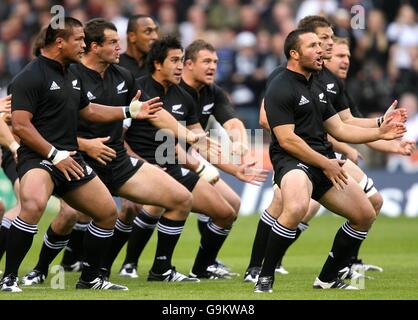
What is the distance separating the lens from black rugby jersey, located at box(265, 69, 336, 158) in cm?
1017

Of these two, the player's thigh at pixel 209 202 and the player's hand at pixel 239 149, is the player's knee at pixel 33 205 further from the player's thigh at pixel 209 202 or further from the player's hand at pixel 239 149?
the player's hand at pixel 239 149

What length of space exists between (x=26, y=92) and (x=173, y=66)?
2702 millimetres

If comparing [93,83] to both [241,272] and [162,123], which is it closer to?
[162,123]

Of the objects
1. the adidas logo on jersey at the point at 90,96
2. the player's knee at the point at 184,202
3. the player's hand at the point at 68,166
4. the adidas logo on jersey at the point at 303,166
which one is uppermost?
the adidas logo on jersey at the point at 90,96

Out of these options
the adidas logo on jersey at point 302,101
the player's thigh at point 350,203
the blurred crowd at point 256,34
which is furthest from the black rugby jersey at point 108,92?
the blurred crowd at point 256,34

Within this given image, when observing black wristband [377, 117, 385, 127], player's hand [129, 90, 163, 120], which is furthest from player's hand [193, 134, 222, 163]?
black wristband [377, 117, 385, 127]

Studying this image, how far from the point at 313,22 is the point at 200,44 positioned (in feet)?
5.33

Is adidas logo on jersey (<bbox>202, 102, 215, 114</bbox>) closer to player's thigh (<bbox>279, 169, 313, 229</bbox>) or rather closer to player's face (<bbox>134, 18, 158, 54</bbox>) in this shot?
player's face (<bbox>134, 18, 158, 54</bbox>)

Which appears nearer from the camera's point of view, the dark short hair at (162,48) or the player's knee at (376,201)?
the player's knee at (376,201)

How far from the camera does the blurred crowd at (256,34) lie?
70.7ft

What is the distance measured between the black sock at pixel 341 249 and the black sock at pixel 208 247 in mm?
1939

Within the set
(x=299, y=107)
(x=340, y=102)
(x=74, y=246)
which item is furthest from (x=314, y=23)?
(x=74, y=246)

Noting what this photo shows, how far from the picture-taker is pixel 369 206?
10422 mm
